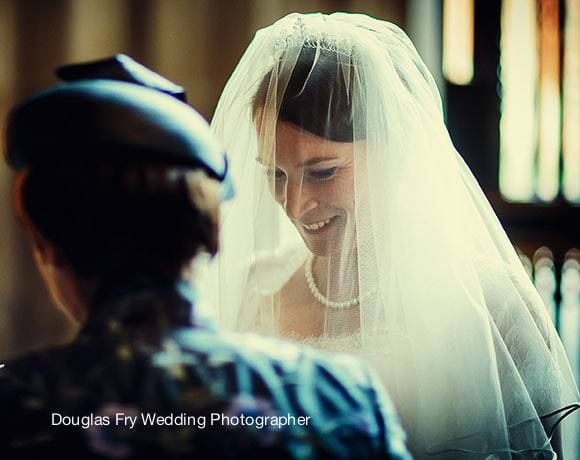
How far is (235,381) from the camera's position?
69cm

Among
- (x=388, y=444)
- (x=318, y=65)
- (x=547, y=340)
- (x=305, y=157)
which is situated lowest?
(x=547, y=340)

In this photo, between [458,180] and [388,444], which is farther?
[458,180]

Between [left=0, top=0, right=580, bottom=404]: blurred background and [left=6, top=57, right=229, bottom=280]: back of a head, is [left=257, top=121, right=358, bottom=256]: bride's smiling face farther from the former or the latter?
[left=0, top=0, right=580, bottom=404]: blurred background

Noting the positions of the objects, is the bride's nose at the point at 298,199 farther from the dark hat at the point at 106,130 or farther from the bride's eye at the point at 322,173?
the dark hat at the point at 106,130

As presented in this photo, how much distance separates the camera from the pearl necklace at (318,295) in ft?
4.54

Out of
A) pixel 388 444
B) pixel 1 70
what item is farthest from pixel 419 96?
pixel 1 70

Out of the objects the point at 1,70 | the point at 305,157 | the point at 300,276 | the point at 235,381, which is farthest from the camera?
the point at 1,70

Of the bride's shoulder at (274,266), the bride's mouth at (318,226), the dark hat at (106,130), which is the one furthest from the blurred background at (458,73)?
the dark hat at (106,130)

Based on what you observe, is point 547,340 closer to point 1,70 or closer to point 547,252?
point 547,252

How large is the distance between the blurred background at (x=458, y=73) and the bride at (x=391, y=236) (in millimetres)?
1018

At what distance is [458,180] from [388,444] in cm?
73

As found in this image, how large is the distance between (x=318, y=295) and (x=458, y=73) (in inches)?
46.8

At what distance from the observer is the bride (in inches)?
50.7

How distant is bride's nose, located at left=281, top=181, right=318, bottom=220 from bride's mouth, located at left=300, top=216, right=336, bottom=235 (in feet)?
0.10
